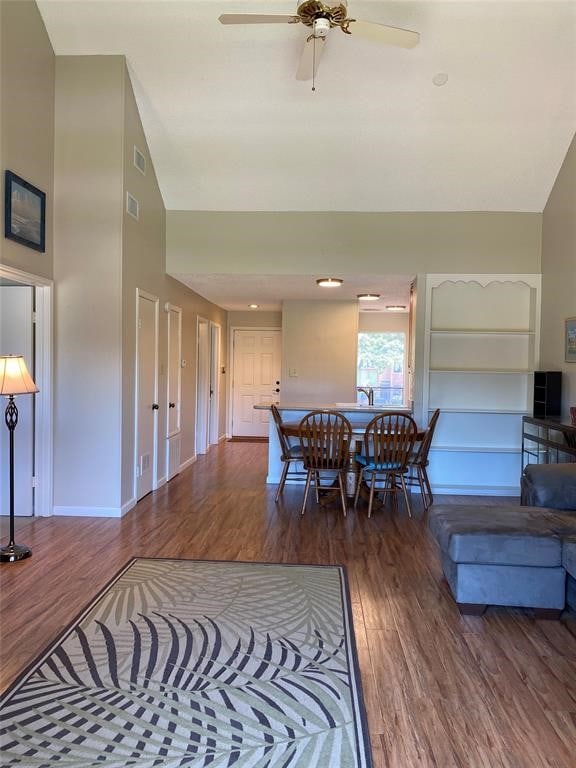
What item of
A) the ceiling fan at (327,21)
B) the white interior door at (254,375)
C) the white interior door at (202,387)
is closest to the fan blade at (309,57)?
the ceiling fan at (327,21)

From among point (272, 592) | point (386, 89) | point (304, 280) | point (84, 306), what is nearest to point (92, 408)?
point (84, 306)

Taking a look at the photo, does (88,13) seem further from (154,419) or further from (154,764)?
(154,764)

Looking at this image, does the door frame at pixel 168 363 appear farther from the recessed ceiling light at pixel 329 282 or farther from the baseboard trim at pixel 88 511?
the recessed ceiling light at pixel 329 282

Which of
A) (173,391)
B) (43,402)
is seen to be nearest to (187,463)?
(173,391)

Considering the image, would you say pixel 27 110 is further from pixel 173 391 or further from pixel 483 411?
pixel 483 411

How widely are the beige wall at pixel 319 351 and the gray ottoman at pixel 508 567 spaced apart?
458 centimetres

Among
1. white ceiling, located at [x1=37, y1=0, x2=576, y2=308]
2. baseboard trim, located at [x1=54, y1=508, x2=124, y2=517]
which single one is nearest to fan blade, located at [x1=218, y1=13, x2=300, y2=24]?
white ceiling, located at [x1=37, y1=0, x2=576, y2=308]

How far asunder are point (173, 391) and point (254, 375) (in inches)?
123

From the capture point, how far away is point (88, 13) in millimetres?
3645

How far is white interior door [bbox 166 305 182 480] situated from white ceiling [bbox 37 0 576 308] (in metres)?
1.27

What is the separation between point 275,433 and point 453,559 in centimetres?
297

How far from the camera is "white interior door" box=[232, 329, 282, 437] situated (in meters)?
8.52

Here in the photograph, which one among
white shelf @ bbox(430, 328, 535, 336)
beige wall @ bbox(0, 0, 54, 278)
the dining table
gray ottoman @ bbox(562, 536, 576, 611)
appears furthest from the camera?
white shelf @ bbox(430, 328, 535, 336)

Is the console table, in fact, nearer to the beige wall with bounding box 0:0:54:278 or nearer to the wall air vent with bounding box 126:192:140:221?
the wall air vent with bounding box 126:192:140:221
